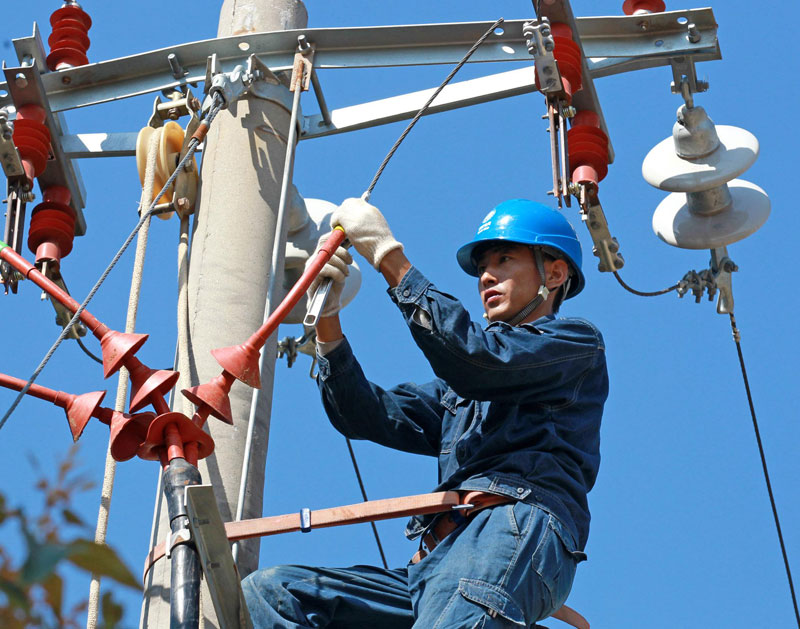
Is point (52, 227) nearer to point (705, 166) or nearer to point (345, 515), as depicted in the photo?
point (345, 515)

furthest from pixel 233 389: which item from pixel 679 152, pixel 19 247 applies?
pixel 679 152

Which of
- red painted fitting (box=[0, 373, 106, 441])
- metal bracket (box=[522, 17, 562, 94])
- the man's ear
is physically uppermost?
metal bracket (box=[522, 17, 562, 94])

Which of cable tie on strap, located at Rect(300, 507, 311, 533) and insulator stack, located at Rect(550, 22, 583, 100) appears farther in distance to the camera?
insulator stack, located at Rect(550, 22, 583, 100)

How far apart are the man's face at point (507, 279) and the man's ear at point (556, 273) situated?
0.05 m

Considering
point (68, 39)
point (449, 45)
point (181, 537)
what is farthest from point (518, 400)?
point (68, 39)

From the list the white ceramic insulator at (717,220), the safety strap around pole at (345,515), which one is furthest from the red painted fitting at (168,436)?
the white ceramic insulator at (717,220)

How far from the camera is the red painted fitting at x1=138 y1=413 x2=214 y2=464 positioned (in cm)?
336

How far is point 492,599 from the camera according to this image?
3.29 m

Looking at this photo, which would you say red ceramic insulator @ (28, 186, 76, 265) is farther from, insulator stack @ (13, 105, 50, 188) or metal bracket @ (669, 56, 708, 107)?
metal bracket @ (669, 56, 708, 107)

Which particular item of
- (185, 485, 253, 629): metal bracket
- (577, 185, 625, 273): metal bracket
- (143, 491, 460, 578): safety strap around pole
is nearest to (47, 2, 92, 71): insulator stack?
(577, 185, 625, 273): metal bracket

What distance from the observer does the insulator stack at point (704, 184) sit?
5.71 m

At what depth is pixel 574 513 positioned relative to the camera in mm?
3668

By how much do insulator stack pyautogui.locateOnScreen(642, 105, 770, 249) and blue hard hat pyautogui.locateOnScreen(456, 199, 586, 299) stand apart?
156 cm

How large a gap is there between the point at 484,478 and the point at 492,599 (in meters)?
0.42
